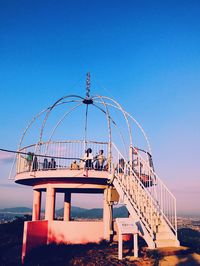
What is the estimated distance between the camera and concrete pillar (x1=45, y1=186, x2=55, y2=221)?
16688 mm

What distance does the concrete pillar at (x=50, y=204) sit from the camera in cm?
1669

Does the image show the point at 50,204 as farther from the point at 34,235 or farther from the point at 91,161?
the point at 91,161

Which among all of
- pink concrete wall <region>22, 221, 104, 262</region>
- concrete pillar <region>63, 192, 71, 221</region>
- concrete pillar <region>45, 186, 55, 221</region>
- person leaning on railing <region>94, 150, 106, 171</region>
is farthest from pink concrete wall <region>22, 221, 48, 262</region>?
concrete pillar <region>63, 192, 71, 221</region>

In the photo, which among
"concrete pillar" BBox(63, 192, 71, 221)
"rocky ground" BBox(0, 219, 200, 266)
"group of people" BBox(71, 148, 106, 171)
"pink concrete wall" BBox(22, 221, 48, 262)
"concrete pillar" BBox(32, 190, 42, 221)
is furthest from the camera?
"concrete pillar" BBox(63, 192, 71, 221)

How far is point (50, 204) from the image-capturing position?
16875 mm

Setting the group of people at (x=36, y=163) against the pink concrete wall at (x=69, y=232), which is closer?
the pink concrete wall at (x=69, y=232)

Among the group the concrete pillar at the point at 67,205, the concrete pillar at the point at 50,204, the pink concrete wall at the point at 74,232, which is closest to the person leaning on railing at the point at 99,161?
the concrete pillar at the point at 50,204

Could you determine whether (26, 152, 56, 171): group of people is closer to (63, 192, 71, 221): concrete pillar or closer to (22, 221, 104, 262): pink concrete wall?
(22, 221, 104, 262): pink concrete wall

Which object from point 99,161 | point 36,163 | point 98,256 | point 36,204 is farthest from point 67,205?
point 98,256

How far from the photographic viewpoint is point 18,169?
61.6 feet

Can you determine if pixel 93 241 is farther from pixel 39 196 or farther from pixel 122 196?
pixel 39 196

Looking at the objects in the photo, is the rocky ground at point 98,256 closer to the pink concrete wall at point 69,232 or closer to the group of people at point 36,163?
the pink concrete wall at point 69,232

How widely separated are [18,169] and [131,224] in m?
9.15

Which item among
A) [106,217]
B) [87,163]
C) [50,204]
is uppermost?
[87,163]
